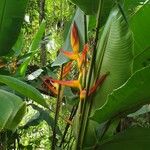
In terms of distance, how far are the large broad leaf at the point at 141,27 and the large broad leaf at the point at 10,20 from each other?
379mm

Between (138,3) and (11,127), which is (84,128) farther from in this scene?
(138,3)

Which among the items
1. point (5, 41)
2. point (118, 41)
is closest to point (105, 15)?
point (118, 41)

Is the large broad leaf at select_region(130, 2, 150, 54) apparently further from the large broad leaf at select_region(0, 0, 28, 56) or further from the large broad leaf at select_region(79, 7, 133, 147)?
the large broad leaf at select_region(0, 0, 28, 56)

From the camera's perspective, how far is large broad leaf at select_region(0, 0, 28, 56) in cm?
123

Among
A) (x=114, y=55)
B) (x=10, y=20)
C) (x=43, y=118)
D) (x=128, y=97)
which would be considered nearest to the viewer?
(x=128, y=97)

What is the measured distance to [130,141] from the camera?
3.43ft

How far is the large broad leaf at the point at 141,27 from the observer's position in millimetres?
977

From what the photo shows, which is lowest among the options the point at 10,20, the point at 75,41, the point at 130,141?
the point at 130,141

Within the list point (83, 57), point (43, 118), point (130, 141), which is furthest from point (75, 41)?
point (43, 118)

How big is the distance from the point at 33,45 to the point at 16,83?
799 mm

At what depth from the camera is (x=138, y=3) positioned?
1.10 meters

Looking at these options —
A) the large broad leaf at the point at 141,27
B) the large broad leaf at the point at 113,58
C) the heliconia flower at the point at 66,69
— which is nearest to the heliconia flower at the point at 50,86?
the heliconia flower at the point at 66,69

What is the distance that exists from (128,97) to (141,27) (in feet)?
0.63

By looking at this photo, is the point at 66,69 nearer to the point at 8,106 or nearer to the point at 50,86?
the point at 50,86
